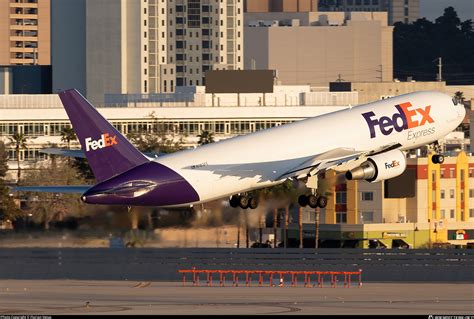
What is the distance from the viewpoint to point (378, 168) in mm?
111875

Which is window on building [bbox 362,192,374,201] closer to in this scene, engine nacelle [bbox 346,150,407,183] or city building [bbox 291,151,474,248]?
city building [bbox 291,151,474,248]

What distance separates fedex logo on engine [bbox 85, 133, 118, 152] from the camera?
105 meters

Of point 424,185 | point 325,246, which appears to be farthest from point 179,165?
point 424,185

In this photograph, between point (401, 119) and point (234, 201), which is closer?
point (234, 201)

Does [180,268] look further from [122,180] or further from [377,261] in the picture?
[122,180]

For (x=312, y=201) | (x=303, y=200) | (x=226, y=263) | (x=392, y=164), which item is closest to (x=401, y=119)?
(x=392, y=164)

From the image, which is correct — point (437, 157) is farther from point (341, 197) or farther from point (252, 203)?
point (341, 197)

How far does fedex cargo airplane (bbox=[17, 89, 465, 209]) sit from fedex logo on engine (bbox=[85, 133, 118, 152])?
0.02m

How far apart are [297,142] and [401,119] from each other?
812cm

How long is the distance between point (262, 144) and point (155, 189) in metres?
7.56

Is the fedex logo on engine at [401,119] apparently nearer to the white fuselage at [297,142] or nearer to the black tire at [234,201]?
the white fuselage at [297,142]

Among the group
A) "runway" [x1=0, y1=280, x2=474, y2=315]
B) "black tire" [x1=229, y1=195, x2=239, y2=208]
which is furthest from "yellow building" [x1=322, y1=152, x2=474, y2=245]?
"black tire" [x1=229, y1=195, x2=239, y2=208]

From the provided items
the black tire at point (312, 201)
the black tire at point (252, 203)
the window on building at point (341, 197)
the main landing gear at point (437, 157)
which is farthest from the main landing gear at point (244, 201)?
the window on building at point (341, 197)

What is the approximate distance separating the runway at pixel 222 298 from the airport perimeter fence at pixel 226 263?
2313 millimetres
